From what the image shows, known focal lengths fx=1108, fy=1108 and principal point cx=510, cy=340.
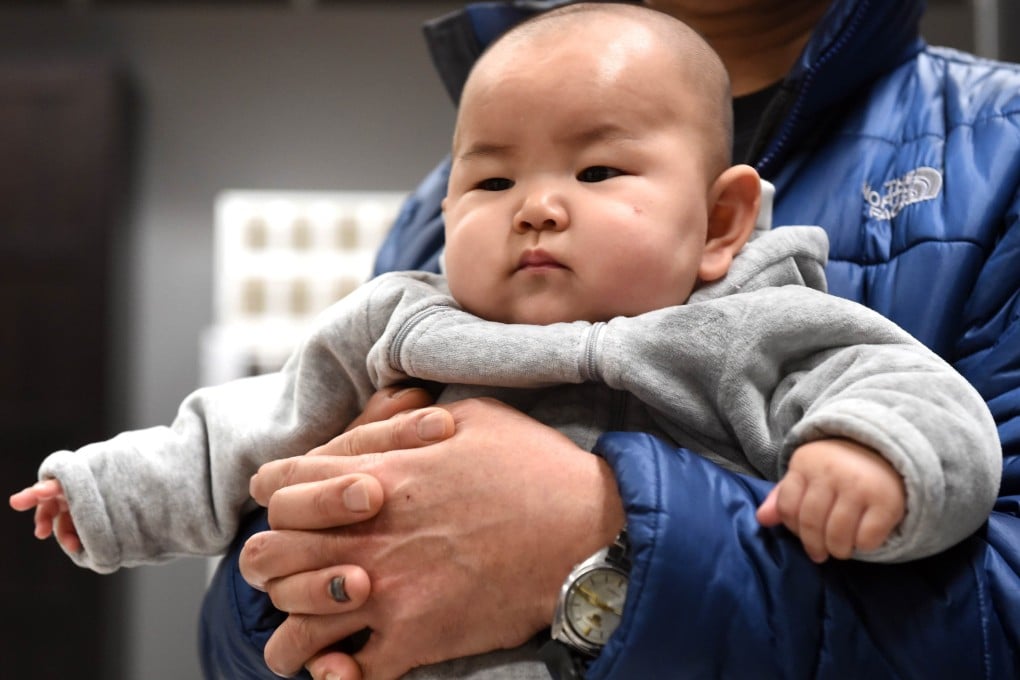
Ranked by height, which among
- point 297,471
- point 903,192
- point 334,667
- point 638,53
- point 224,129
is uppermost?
point 638,53

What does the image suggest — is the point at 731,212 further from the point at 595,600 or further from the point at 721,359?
the point at 595,600

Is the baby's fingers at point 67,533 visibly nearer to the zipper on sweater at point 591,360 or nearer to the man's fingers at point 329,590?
the man's fingers at point 329,590

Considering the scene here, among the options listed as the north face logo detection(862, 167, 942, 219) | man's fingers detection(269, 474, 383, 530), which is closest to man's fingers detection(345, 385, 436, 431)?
man's fingers detection(269, 474, 383, 530)

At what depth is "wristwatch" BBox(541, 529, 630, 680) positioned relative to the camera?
81 centimetres

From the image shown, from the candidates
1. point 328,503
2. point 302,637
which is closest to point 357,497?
point 328,503

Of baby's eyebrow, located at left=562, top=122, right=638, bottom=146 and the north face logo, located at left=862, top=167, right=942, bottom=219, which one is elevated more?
baby's eyebrow, located at left=562, top=122, right=638, bottom=146

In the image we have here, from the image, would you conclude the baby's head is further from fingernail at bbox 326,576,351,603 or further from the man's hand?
fingernail at bbox 326,576,351,603

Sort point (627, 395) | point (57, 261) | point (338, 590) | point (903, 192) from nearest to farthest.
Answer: point (338, 590), point (627, 395), point (903, 192), point (57, 261)

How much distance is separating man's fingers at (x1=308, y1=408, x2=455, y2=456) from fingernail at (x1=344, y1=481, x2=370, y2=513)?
64mm

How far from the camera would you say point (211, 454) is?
1040mm

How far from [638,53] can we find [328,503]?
1.60 feet

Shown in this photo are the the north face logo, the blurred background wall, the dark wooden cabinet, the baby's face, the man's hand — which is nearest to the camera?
the man's hand

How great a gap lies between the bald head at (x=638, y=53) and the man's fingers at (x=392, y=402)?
0.29 m

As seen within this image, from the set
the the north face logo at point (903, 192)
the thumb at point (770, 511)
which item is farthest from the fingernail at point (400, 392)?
the the north face logo at point (903, 192)
